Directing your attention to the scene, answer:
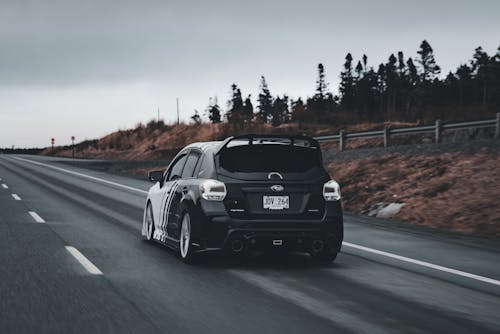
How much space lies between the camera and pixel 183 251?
29.9ft

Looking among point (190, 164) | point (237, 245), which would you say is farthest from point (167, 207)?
point (237, 245)

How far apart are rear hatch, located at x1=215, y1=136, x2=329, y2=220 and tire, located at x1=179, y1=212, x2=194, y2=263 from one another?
0.69 metres

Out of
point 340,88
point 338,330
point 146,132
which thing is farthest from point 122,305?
point 340,88

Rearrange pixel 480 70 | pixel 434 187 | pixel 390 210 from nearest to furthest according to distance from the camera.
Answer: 1. pixel 390 210
2. pixel 434 187
3. pixel 480 70

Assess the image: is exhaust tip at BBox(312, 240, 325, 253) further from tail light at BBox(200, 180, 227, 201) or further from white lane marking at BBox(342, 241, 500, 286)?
white lane marking at BBox(342, 241, 500, 286)

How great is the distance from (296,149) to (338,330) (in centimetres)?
391

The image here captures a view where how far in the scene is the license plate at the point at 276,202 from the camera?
8.55 metres

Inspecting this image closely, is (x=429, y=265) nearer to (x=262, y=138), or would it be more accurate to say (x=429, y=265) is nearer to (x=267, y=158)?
(x=267, y=158)

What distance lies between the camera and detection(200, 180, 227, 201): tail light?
852cm

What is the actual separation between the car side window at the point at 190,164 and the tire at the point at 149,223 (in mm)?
1483

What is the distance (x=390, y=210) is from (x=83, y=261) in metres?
9.67

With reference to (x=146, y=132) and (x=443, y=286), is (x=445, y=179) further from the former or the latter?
(x=146, y=132)

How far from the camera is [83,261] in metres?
9.06

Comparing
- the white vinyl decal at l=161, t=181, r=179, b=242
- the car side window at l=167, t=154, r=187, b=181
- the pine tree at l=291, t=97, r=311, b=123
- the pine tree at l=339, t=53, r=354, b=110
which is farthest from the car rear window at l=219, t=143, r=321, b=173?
the pine tree at l=339, t=53, r=354, b=110
